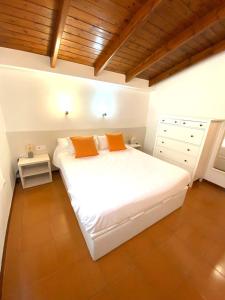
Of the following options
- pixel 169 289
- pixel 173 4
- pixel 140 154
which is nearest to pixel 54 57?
pixel 173 4

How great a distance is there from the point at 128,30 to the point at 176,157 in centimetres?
250

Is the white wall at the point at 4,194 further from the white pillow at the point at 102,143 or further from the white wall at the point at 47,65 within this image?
the white pillow at the point at 102,143

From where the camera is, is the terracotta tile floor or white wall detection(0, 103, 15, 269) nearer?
the terracotta tile floor

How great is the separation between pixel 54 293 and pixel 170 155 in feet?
9.76

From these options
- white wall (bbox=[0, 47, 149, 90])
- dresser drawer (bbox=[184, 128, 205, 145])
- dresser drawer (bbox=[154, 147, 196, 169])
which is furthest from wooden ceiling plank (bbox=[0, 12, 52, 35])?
dresser drawer (bbox=[154, 147, 196, 169])

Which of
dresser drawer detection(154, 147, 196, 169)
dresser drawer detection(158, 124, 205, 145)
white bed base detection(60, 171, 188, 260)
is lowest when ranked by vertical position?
white bed base detection(60, 171, 188, 260)

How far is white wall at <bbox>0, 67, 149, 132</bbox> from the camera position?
7.71ft

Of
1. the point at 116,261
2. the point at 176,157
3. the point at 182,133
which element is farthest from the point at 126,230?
the point at 182,133

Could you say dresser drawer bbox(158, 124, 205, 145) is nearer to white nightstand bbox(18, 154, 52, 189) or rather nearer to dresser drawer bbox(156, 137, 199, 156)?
dresser drawer bbox(156, 137, 199, 156)

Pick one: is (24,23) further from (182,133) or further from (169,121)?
(182,133)

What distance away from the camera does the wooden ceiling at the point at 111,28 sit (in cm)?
156

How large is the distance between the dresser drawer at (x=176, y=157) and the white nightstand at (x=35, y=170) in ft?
8.48

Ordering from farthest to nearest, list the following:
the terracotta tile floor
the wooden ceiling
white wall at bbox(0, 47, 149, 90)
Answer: white wall at bbox(0, 47, 149, 90) → the wooden ceiling → the terracotta tile floor

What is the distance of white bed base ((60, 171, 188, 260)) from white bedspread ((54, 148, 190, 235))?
9 cm
